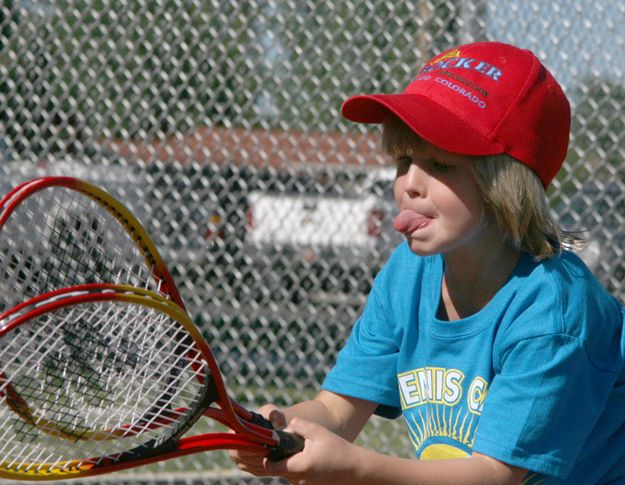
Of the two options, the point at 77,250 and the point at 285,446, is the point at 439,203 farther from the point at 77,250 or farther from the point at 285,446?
the point at 77,250

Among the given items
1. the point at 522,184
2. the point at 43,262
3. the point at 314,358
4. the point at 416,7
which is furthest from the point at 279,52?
the point at 522,184

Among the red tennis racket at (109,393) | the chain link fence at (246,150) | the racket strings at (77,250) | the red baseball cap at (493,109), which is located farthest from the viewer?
the chain link fence at (246,150)

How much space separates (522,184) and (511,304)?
0.77ft

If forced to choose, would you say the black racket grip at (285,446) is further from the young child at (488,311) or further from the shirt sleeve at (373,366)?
the shirt sleeve at (373,366)

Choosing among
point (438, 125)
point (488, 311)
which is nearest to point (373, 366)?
point (488, 311)

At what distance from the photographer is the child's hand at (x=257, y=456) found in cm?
193

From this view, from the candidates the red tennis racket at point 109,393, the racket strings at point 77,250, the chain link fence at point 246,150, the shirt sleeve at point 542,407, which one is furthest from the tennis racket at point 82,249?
the chain link fence at point 246,150

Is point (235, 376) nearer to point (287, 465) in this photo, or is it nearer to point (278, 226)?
point (278, 226)

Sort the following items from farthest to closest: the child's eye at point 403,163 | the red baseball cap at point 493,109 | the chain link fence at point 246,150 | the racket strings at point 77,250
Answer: the chain link fence at point 246,150
the racket strings at point 77,250
the child's eye at point 403,163
the red baseball cap at point 493,109

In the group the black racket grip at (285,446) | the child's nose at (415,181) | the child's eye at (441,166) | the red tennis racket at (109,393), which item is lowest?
the black racket grip at (285,446)

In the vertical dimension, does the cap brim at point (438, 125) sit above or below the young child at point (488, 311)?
above

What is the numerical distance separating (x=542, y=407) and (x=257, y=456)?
545mm

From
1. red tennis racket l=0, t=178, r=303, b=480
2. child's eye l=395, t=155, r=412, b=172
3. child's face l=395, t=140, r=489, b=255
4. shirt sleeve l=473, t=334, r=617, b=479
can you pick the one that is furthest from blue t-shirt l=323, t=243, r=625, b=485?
red tennis racket l=0, t=178, r=303, b=480

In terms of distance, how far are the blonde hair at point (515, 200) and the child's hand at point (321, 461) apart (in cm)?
53
